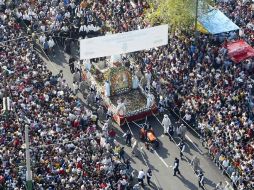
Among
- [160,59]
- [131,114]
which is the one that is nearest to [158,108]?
[131,114]

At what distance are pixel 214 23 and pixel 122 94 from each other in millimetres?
10014

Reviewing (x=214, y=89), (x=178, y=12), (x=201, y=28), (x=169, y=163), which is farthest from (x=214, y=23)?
(x=169, y=163)

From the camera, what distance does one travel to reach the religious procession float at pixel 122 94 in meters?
44.3

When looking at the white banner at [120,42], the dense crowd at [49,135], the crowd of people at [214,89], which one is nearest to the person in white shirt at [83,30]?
the dense crowd at [49,135]

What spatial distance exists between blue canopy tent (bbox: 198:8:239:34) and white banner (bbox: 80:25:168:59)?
7373 millimetres

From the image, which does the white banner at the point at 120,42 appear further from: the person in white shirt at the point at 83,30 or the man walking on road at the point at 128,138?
the person in white shirt at the point at 83,30

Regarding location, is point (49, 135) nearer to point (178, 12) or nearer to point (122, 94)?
point (122, 94)

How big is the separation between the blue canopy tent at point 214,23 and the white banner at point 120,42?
7.37 metres

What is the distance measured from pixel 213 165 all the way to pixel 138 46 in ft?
29.7

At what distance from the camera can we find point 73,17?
53.8 m

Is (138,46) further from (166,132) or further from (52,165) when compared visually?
(52,165)

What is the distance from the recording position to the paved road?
3959cm

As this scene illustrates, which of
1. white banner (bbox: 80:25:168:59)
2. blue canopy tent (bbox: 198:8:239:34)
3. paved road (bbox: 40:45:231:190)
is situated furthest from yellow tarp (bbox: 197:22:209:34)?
paved road (bbox: 40:45:231:190)

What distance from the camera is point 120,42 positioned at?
43250 mm
